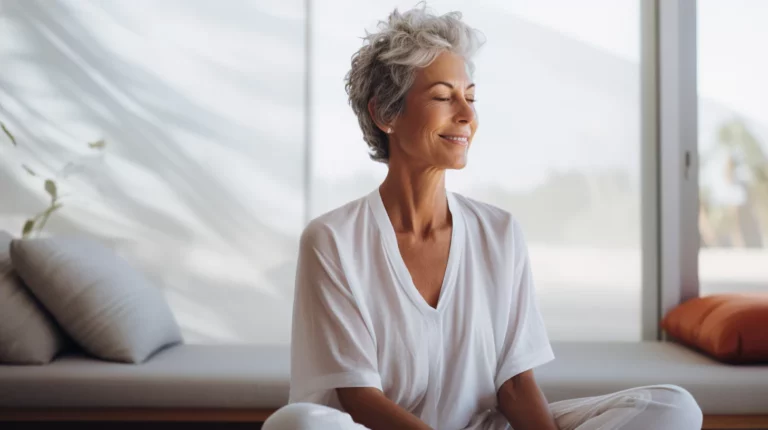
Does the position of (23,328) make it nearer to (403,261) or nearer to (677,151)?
(403,261)

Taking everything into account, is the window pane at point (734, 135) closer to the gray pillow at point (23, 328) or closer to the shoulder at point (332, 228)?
the shoulder at point (332, 228)

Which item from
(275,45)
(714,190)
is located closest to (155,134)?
(275,45)

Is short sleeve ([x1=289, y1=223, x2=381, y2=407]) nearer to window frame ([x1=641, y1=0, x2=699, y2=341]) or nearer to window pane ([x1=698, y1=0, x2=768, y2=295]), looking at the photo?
window frame ([x1=641, y1=0, x2=699, y2=341])

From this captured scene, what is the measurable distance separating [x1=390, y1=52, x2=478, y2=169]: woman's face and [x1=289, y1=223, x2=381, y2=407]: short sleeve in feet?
1.02

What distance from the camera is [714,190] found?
3.73 meters

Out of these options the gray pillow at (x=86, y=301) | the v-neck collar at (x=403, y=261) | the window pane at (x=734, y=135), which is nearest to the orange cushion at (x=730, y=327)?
the window pane at (x=734, y=135)

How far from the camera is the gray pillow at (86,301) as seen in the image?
9.82 feet

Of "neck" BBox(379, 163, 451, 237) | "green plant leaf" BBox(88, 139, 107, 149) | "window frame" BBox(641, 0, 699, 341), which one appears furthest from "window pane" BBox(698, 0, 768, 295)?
"green plant leaf" BBox(88, 139, 107, 149)

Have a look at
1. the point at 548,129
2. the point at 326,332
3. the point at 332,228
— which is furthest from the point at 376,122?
the point at 548,129

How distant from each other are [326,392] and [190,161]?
2078 millimetres

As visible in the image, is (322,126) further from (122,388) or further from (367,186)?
(122,388)

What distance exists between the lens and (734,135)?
371 centimetres

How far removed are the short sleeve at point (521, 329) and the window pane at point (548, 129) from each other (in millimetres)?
1672

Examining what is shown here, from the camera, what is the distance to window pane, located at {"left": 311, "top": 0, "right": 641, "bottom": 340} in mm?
3773
